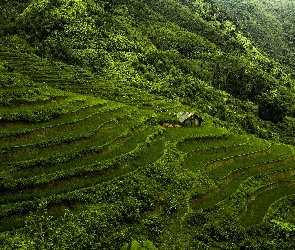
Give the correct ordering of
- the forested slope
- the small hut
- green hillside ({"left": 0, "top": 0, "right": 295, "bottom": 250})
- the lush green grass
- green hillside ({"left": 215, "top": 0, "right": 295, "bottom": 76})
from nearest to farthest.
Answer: green hillside ({"left": 0, "top": 0, "right": 295, "bottom": 250}), the lush green grass, the small hut, the forested slope, green hillside ({"left": 215, "top": 0, "right": 295, "bottom": 76})

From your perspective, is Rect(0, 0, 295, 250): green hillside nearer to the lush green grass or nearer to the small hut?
the lush green grass

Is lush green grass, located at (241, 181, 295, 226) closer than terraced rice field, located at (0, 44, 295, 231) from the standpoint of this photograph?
No

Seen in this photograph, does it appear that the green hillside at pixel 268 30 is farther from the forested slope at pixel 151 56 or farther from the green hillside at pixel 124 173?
the green hillside at pixel 124 173

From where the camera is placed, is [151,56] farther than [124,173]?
Yes

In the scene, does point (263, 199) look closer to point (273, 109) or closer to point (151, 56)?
point (273, 109)

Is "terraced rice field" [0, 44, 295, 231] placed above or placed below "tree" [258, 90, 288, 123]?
above

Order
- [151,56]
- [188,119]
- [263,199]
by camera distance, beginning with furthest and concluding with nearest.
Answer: [151,56]
[188,119]
[263,199]

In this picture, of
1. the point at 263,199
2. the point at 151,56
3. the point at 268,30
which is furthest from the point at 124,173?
the point at 268,30

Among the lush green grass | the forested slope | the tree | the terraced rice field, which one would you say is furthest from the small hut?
the tree

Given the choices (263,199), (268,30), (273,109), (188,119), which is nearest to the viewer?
(263,199)
